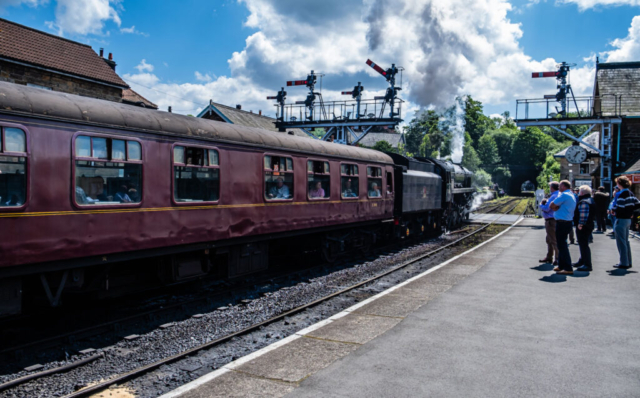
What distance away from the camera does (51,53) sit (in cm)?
1761

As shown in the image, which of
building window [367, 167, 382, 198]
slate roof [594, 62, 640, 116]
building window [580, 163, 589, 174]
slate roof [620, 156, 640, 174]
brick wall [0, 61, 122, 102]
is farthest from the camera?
building window [580, 163, 589, 174]

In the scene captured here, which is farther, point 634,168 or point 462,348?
point 634,168

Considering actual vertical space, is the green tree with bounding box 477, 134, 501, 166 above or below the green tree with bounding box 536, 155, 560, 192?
above

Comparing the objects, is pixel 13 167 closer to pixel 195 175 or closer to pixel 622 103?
pixel 195 175

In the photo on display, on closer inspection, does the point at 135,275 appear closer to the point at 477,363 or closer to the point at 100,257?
the point at 100,257

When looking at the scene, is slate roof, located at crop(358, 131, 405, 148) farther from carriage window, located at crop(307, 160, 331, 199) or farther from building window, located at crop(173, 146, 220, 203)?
building window, located at crop(173, 146, 220, 203)

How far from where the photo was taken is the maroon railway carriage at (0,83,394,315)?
5.64 m

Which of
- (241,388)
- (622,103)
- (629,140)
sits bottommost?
(241,388)

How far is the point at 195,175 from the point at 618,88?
1175 inches

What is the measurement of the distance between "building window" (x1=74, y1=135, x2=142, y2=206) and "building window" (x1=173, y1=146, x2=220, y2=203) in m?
0.72

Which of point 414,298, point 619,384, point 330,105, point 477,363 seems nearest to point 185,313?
point 414,298

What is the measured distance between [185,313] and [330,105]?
2282 cm

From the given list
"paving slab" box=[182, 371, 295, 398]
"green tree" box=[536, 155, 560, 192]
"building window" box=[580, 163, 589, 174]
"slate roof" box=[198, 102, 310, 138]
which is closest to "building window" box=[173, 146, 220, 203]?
"paving slab" box=[182, 371, 295, 398]

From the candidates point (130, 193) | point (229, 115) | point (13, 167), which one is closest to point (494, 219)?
point (229, 115)
